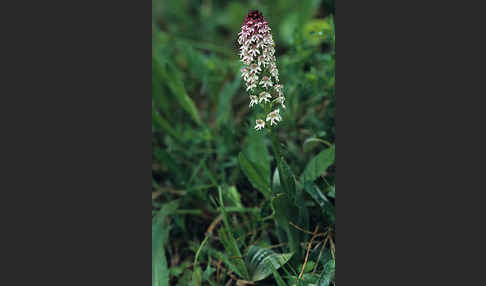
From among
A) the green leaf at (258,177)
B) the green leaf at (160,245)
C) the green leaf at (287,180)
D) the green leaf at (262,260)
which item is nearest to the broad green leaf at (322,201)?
the green leaf at (287,180)

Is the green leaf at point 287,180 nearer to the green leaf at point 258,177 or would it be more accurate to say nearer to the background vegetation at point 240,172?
the background vegetation at point 240,172

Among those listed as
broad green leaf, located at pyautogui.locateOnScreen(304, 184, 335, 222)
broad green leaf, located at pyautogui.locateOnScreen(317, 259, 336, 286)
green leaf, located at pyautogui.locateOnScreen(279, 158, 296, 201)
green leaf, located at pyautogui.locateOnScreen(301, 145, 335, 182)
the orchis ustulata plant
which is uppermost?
the orchis ustulata plant

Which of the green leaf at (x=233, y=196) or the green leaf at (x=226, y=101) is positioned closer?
the green leaf at (x=233, y=196)

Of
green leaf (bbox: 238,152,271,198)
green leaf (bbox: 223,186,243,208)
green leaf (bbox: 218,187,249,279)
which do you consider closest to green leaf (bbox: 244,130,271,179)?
green leaf (bbox: 238,152,271,198)

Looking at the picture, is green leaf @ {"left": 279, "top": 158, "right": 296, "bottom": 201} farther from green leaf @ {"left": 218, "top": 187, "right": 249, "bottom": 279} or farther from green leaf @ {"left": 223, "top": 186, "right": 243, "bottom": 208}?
green leaf @ {"left": 223, "top": 186, "right": 243, "bottom": 208}

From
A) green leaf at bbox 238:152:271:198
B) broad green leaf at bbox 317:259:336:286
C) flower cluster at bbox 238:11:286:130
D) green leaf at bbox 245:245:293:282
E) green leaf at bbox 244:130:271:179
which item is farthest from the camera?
green leaf at bbox 244:130:271:179

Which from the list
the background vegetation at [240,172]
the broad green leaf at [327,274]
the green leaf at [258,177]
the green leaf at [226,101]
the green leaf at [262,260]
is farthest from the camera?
the green leaf at [226,101]

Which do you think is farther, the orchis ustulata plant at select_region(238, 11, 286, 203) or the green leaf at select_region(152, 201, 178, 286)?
the green leaf at select_region(152, 201, 178, 286)

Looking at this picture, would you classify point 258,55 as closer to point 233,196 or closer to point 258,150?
point 258,150
